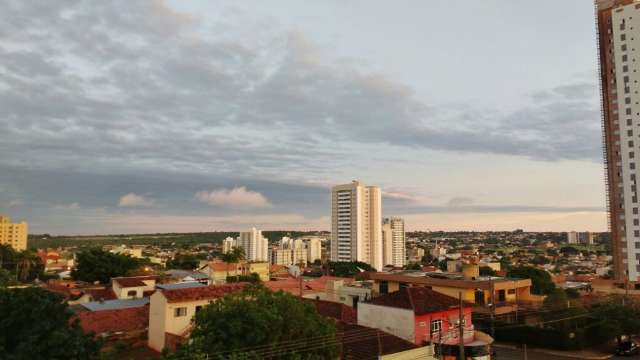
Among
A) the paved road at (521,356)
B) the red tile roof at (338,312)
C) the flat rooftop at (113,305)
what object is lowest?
the paved road at (521,356)

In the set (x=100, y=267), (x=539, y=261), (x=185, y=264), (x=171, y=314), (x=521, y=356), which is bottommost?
(x=539, y=261)

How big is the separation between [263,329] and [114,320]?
24.4 meters

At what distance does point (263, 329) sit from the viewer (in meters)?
22.2

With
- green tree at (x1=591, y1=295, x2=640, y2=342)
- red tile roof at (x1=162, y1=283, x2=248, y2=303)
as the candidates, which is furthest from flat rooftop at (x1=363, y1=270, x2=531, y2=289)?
red tile roof at (x1=162, y1=283, x2=248, y2=303)

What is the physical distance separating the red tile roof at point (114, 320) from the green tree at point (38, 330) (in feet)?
53.4

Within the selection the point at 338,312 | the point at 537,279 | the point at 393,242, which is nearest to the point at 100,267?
the point at 338,312

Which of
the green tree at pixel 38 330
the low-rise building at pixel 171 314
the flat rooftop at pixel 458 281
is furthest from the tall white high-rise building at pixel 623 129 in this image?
the green tree at pixel 38 330

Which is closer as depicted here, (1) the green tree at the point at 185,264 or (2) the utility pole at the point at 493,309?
(2) the utility pole at the point at 493,309

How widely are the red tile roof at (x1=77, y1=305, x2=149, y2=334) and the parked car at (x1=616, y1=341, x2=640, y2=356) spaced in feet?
139

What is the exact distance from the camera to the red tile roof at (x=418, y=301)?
35.4 m

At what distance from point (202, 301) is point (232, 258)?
5400 centimetres

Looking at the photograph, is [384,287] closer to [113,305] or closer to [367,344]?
[367,344]

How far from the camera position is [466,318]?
38.4 m

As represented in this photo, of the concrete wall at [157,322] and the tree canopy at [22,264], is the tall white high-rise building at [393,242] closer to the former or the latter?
the tree canopy at [22,264]
